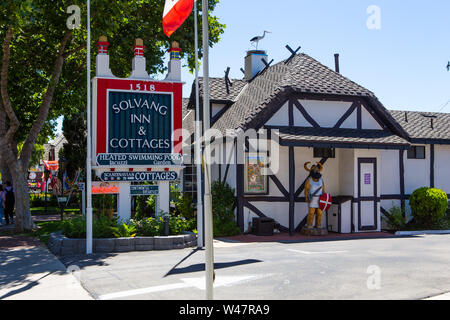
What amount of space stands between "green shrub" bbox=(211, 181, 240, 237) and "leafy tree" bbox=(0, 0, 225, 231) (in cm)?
510

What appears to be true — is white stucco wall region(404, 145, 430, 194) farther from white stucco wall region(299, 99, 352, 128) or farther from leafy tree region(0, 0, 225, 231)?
leafy tree region(0, 0, 225, 231)

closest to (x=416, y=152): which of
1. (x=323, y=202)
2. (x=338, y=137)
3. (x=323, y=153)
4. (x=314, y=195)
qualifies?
(x=323, y=153)

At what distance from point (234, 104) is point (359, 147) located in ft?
18.7

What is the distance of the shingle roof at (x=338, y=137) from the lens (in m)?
15.2

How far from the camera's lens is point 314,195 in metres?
15.4

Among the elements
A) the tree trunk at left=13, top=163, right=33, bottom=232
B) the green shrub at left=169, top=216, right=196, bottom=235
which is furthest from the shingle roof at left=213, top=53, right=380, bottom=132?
the tree trunk at left=13, top=163, right=33, bottom=232

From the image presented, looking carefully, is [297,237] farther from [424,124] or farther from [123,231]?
[424,124]

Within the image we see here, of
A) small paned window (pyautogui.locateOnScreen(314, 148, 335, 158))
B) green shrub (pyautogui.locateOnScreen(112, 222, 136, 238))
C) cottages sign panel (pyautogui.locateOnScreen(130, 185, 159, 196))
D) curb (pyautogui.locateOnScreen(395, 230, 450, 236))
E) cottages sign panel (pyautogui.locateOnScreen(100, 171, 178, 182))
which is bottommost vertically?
curb (pyautogui.locateOnScreen(395, 230, 450, 236))

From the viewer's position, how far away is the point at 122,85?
13.0 metres

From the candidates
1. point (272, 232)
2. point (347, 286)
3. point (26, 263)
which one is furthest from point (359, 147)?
point (26, 263)

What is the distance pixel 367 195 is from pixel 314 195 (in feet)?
7.98

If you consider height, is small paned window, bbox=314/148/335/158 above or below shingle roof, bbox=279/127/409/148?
below

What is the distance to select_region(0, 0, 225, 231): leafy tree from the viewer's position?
14703 millimetres
